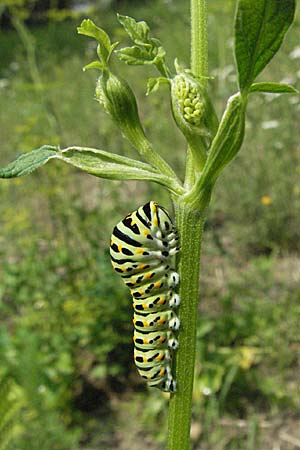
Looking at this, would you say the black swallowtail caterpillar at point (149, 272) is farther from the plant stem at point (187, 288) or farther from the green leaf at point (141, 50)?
the green leaf at point (141, 50)

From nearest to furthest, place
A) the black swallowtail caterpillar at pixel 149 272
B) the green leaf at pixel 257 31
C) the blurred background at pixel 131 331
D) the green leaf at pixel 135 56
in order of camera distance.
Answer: the green leaf at pixel 257 31 < the green leaf at pixel 135 56 < the black swallowtail caterpillar at pixel 149 272 < the blurred background at pixel 131 331

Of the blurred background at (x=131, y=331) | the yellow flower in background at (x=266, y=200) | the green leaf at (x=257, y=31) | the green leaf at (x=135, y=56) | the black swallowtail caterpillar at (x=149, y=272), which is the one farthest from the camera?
the yellow flower in background at (x=266, y=200)

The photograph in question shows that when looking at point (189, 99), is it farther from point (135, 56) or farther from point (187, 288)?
point (187, 288)

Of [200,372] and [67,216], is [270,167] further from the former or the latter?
[200,372]

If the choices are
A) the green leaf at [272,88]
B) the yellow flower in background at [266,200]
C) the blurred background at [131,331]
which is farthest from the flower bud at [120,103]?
the yellow flower in background at [266,200]

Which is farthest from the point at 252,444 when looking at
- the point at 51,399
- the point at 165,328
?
the point at 165,328

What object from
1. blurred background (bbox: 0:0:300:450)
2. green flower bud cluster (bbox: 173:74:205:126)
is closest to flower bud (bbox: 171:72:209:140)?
green flower bud cluster (bbox: 173:74:205:126)
